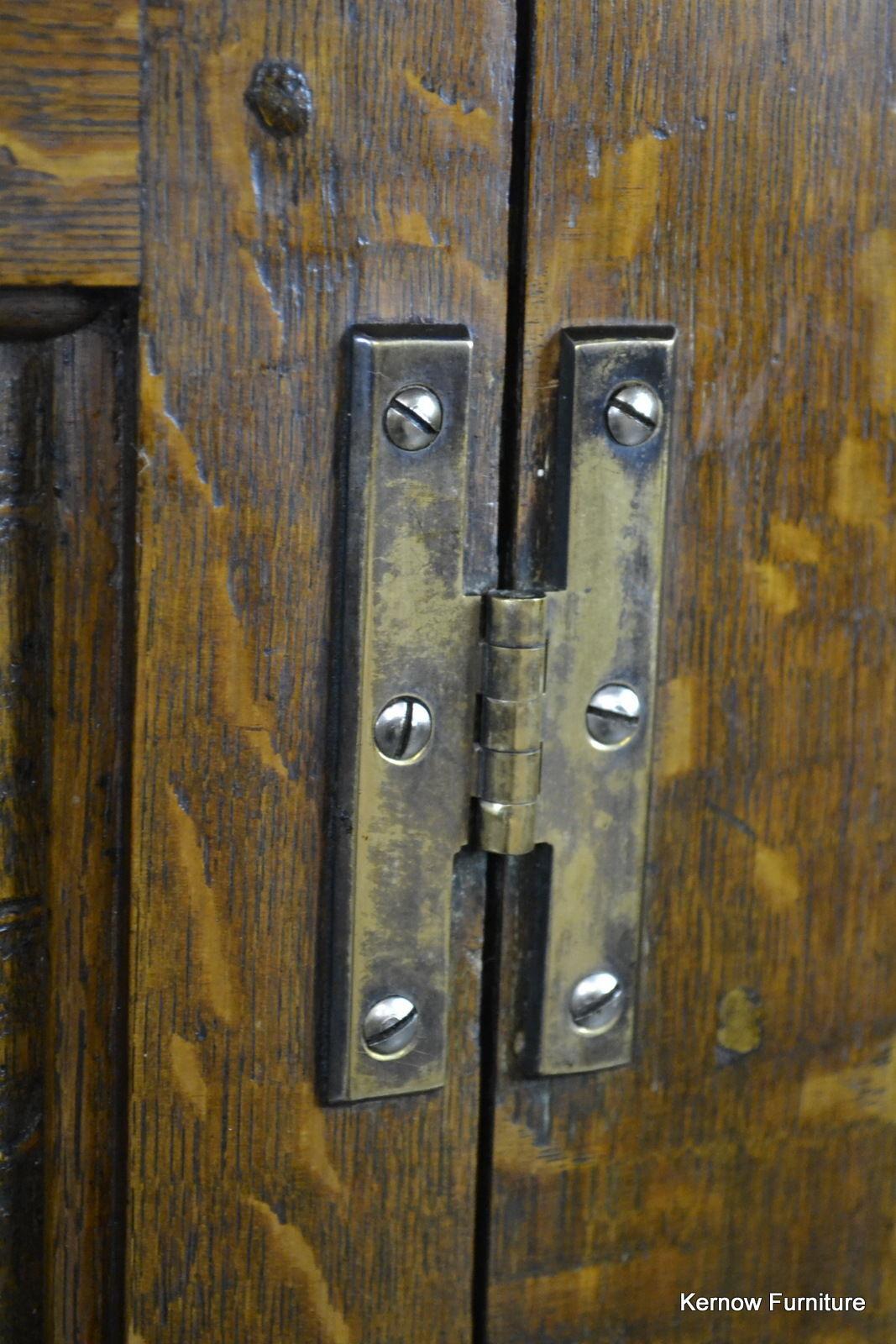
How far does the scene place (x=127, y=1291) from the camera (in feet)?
2.00

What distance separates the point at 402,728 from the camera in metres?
0.59

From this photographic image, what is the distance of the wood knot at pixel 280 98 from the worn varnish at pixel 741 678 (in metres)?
0.09

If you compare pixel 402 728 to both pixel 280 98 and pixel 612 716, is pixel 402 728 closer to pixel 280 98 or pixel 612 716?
pixel 612 716

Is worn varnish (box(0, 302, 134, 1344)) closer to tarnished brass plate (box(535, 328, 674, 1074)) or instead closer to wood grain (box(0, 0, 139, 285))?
wood grain (box(0, 0, 139, 285))

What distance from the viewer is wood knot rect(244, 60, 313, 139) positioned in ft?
1.80

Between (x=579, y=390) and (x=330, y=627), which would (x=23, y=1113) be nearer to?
(x=330, y=627)

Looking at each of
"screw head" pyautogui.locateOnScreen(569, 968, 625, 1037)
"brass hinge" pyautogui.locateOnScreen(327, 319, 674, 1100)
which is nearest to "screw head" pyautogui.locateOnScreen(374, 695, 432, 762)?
"brass hinge" pyautogui.locateOnScreen(327, 319, 674, 1100)

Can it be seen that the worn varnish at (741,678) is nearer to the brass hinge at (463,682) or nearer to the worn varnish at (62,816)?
the brass hinge at (463,682)

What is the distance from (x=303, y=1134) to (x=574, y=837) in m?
0.16

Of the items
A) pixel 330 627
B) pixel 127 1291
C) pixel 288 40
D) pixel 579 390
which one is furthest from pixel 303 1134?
pixel 288 40

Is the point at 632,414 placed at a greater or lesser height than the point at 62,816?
greater

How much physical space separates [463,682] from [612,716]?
0.07 meters

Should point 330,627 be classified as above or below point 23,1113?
above

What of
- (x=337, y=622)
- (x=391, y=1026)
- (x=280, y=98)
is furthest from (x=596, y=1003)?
(x=280, y=98)
